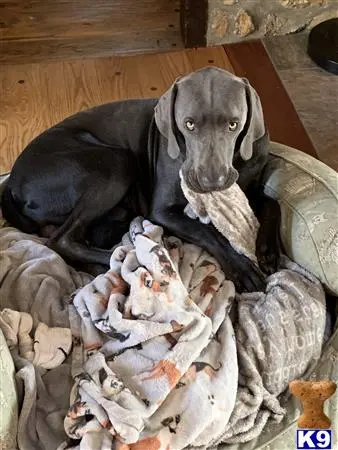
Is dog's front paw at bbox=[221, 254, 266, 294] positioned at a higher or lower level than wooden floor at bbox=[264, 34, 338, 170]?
higher

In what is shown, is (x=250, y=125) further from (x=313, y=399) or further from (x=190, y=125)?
(x=313, y=399)

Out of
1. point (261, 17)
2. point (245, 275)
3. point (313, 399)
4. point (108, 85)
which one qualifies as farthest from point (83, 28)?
point (313, 399)

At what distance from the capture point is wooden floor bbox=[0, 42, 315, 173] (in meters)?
2.83

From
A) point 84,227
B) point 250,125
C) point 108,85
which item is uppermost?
point 250,125

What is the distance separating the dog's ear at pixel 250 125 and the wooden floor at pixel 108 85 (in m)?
0.90

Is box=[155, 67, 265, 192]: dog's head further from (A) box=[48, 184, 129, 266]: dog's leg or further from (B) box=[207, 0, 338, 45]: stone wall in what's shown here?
(B) box=[207, 0, 338, 45]: stone wall

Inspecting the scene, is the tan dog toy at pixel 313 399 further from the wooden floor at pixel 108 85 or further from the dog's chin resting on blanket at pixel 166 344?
the wooden floor at pixel 108 85

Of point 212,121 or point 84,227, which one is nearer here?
point 212,121

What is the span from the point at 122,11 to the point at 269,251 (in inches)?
85.7

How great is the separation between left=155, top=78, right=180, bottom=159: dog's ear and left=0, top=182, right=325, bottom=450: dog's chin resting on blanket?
0.16 meters

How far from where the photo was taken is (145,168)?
213cm

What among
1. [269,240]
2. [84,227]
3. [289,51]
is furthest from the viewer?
[289,51]

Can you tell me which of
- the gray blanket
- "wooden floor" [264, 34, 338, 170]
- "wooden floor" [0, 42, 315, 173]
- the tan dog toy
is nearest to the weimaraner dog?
the gray blanket

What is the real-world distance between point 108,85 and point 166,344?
172 centimetres
